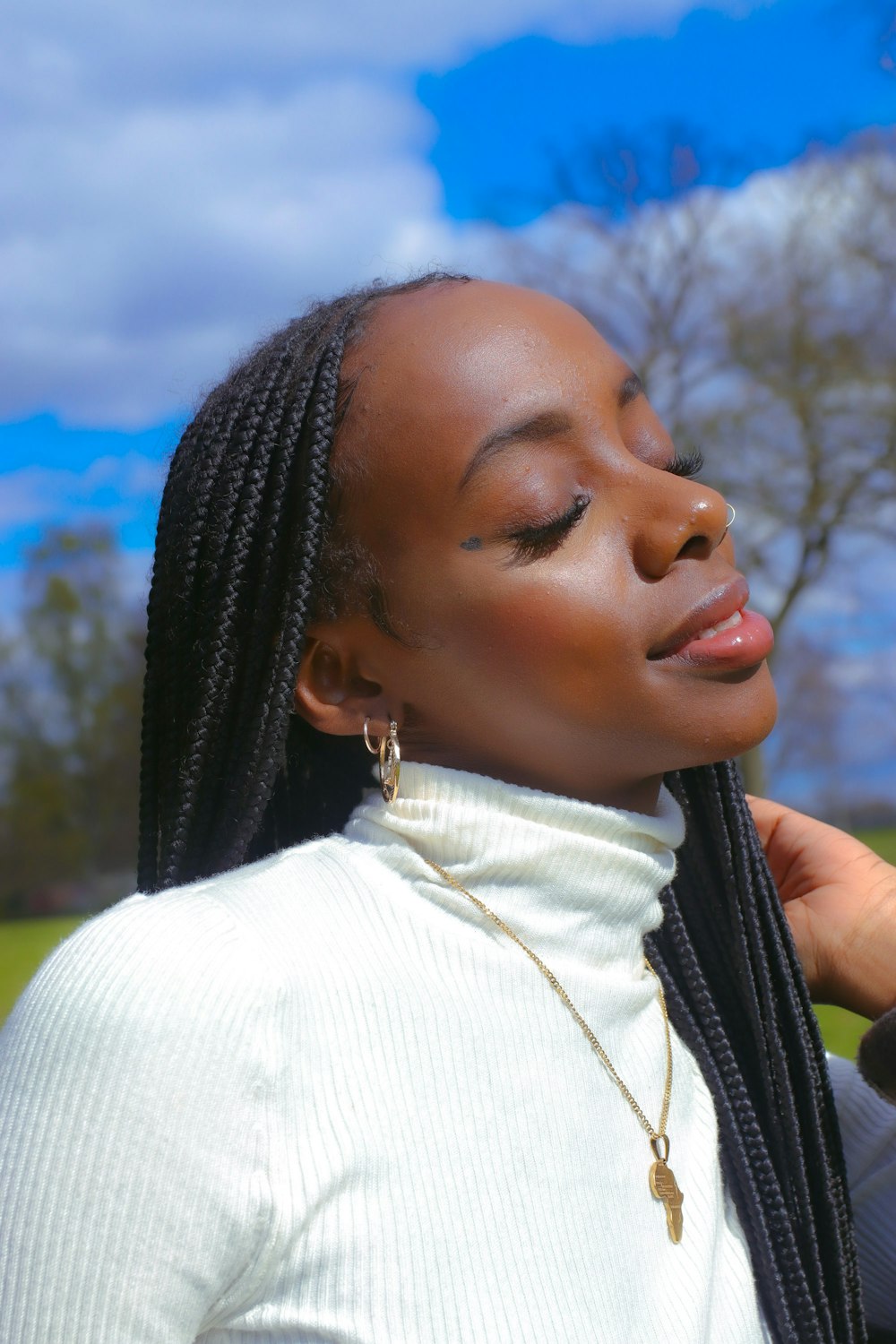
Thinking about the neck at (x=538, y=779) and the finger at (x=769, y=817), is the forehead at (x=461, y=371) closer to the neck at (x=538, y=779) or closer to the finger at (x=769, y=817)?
the neck at (x=538, y=779)

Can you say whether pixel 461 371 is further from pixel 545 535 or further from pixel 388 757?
pixel 388 757

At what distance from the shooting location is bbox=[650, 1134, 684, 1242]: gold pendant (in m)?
1.62

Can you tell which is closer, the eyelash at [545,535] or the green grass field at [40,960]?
the eyelash at [545,535]

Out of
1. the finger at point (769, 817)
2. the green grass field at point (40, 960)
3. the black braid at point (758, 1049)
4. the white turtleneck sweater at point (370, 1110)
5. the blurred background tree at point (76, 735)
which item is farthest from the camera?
the blurred background tree at point (76, 735)

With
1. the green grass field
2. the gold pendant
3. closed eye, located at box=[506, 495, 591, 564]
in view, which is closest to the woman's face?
closed eye, located at box=[506, 495, 591, 564]

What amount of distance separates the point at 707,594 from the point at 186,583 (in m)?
0.73

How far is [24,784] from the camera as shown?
27.0m

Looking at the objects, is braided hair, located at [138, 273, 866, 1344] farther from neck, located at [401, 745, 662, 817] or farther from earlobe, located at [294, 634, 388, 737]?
neck, located at [401, 745, 662, 817]

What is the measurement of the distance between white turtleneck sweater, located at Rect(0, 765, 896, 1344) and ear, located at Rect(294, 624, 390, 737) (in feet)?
0.40

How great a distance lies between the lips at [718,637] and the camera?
1.65 meters

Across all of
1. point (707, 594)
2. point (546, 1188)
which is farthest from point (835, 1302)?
point (707, 594)

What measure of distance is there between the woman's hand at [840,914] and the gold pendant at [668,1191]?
572 millimetres

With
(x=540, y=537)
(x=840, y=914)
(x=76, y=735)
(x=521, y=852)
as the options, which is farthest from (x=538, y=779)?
(x=76, y=735)

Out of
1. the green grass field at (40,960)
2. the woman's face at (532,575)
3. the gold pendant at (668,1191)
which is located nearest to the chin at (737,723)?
the woman's face at (532,575)
